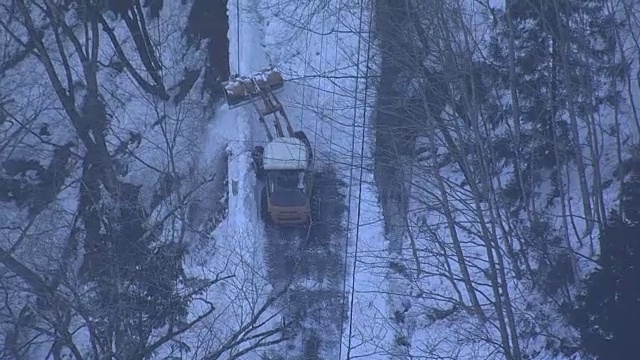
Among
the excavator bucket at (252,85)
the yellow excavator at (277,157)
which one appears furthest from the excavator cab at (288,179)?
the excavator bucket at (252,85)

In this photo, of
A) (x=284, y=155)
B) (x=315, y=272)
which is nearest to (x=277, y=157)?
(x=284, y=155)

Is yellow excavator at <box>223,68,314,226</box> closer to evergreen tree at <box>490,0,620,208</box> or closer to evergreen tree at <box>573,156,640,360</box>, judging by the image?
evergreen tree at <box>490,0,620,208</box>

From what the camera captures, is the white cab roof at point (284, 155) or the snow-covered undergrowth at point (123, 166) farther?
the snow-covered undergrowth at point (123, 166)

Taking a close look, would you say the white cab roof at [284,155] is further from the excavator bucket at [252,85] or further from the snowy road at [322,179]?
the excavator bucket at [252,85]

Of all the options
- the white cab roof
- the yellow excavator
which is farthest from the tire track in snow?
the white cab roof

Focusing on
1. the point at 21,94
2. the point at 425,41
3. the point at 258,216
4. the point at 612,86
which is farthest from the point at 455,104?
the point at 21,94

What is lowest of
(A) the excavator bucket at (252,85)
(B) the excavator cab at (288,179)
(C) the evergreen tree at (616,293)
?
(C) the evergreen tree at (616,293)
